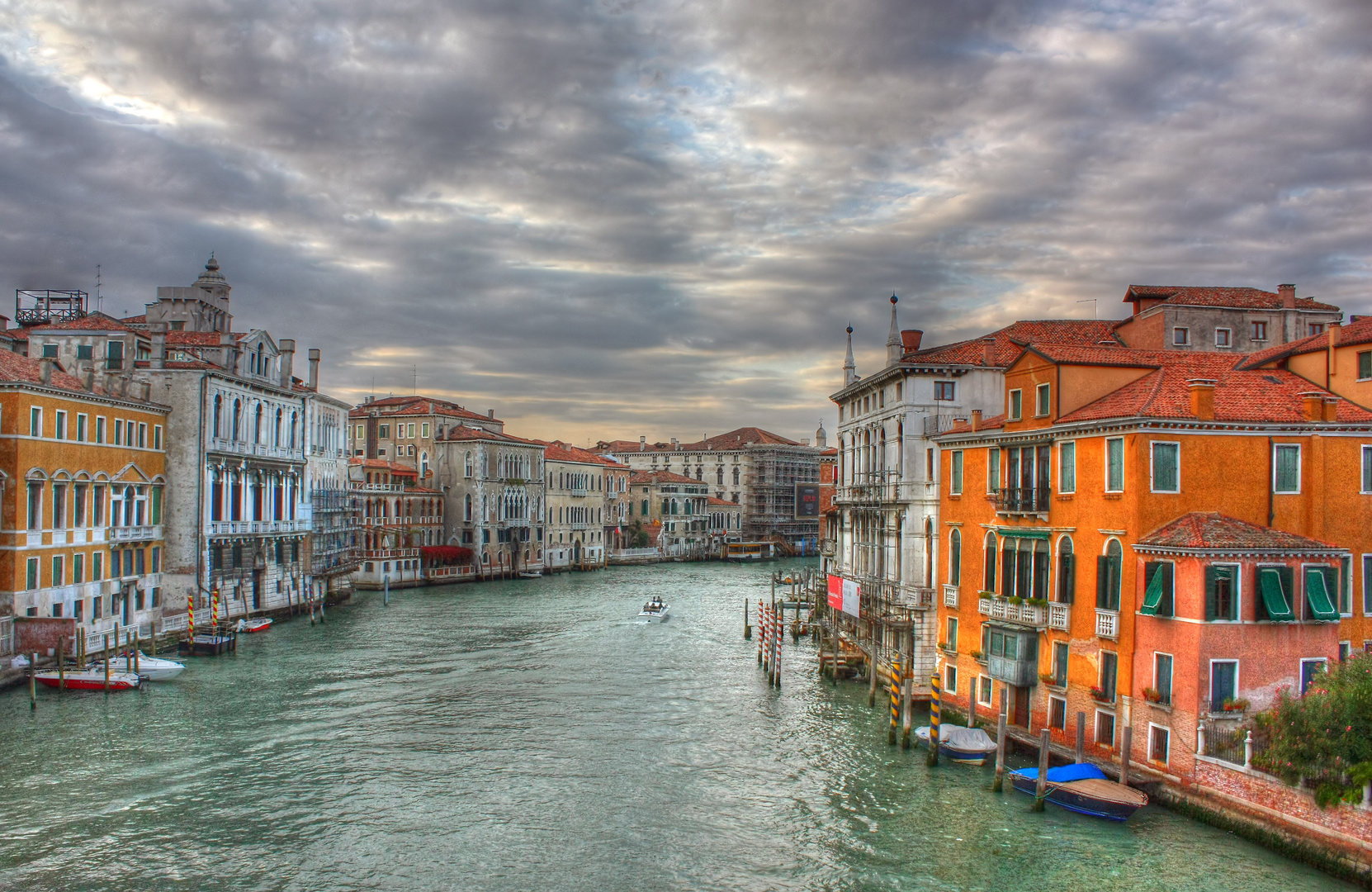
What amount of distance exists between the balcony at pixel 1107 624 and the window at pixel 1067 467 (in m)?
2.39

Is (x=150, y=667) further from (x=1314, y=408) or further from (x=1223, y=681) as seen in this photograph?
(x=1314, y=408)

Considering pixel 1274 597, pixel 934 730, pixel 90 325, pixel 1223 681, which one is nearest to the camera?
pixel 1223 681

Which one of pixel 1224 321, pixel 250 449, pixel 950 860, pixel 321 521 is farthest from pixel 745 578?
pixel 950 860

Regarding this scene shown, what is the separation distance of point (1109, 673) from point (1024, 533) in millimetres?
3462

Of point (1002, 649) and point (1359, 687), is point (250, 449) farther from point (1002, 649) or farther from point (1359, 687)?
point (1359, 687)

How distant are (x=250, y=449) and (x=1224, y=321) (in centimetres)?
3466

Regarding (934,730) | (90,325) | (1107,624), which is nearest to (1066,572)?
(1107,624)

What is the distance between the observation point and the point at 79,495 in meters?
29.8

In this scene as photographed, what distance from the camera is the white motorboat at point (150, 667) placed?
26.6 m

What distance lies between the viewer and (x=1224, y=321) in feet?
92.7

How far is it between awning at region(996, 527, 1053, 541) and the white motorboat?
71.2 ft

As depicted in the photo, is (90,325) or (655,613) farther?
(655,613)

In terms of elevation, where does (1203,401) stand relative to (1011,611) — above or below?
above

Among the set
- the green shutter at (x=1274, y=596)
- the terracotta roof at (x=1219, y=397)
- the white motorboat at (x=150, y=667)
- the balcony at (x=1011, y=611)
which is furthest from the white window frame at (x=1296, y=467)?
the white motorboat at (x=150, y=667)
